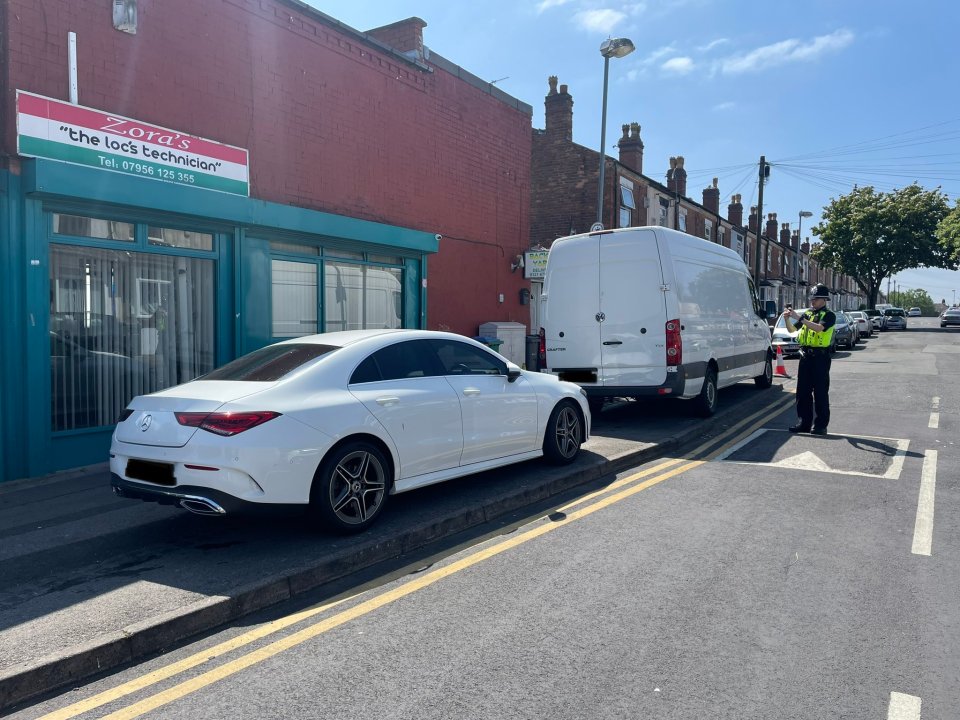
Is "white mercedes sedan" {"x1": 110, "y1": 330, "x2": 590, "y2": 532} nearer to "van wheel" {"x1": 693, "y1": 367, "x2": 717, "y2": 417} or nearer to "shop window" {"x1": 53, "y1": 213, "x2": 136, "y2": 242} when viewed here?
"shop window" {"x1": 53, "y1": 213, "x2": 136, "y2": 242}

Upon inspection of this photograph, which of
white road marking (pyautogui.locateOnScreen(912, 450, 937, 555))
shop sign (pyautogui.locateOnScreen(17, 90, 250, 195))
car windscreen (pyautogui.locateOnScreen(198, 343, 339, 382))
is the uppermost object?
shop sign (pyautogui.locateOnScreen(17, 90, 250, 195))

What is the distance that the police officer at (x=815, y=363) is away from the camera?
30.5 ft

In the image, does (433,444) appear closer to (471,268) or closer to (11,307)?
(11,307)

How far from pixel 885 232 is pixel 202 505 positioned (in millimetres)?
52786

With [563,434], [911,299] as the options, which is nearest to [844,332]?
[563,434]

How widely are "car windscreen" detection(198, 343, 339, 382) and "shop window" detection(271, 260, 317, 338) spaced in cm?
391

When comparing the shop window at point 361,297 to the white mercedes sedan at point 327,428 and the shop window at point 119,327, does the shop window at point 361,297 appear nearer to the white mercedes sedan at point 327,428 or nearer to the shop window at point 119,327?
the shop window at point 119,327

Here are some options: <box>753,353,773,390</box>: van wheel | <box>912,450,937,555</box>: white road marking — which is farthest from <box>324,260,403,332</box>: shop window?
<box>912,450,937,555</box>: white road marking

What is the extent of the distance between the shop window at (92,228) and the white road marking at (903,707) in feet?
25.7

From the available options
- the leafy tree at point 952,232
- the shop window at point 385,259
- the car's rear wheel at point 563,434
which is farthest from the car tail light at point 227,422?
the leafy tree at point 952,232

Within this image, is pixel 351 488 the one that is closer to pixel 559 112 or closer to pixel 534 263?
pixel 534 263

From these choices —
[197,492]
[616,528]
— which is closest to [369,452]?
[197,492]

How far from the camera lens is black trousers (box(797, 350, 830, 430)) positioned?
929cm

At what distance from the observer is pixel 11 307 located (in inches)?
267
